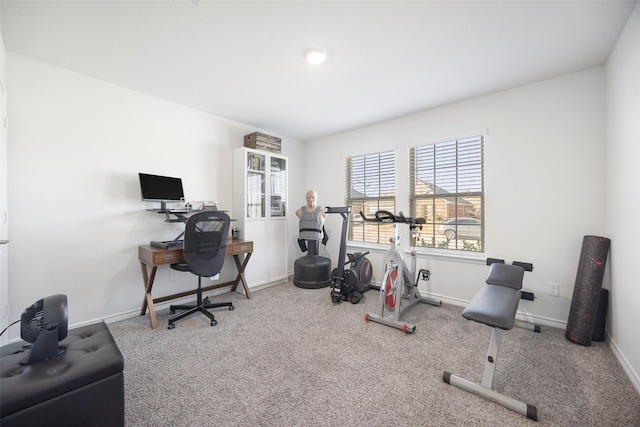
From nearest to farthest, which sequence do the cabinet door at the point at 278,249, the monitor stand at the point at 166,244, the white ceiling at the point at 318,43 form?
the white ceiling at the point at 318,43
the monitor stand at the point at 166,244
the cabinet door at the point at 278,249

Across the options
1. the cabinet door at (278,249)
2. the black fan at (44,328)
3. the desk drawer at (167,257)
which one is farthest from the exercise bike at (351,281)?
the black fan at (44,328)

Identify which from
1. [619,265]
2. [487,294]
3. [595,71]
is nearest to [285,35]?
[487,294]

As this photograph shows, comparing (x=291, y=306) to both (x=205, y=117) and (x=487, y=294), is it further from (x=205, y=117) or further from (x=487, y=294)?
(x=205, y=117)

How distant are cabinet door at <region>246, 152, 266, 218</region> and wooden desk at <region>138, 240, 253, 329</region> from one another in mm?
572

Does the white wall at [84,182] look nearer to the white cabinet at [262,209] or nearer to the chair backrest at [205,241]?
the white cabinet at [262,209]

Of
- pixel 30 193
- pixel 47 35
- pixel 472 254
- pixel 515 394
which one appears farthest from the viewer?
pixel 472 254

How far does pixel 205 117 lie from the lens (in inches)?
144

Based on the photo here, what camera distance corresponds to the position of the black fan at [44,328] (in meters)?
1.24

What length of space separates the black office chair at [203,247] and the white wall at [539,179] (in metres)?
2.77

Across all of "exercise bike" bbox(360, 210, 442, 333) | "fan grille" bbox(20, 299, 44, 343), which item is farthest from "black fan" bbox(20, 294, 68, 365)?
"exercise bike" bbox(360, 210, 442, 333)

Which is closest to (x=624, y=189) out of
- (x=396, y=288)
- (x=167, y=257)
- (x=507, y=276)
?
(x=507, y=276)

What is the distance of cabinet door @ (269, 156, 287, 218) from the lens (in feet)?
13.8

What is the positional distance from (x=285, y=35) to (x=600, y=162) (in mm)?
3140

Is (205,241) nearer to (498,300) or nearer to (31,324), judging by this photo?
(31,324)
